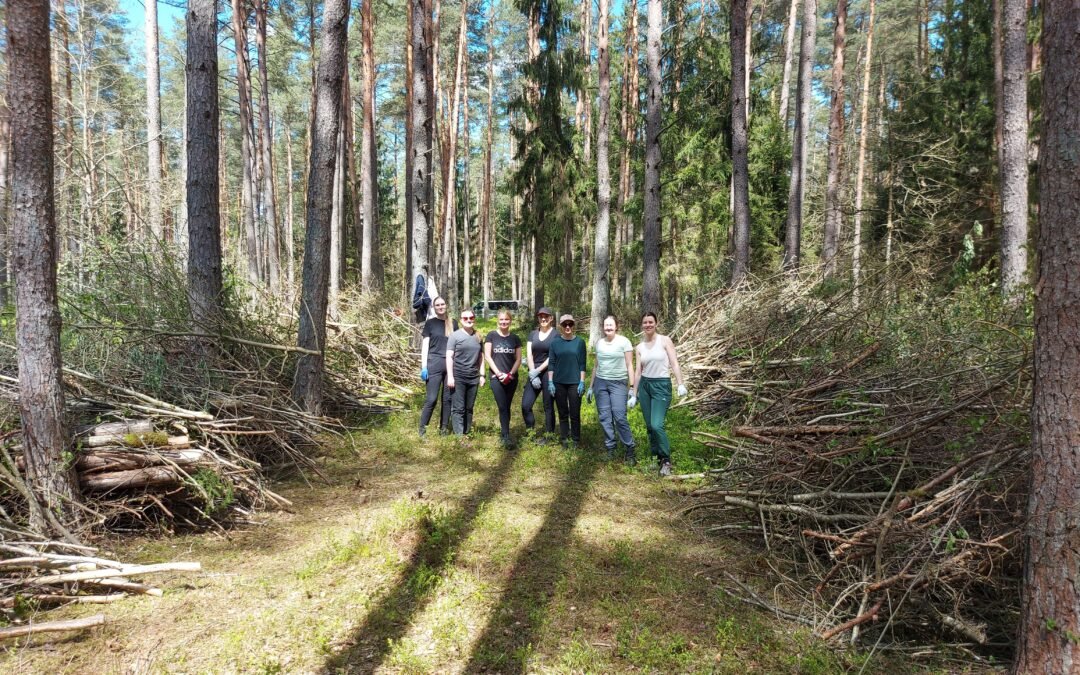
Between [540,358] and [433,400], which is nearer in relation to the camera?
[540,358]

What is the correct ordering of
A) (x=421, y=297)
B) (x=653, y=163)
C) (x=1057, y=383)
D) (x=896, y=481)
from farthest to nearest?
(x=653, y=163), (x=421, y=297), (x=896, y=481), (x=1057, y=383)

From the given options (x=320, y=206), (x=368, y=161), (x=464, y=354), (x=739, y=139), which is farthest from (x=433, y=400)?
(x=368, y=161)

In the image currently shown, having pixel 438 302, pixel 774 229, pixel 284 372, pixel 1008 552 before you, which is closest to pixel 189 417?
pixel 284 372

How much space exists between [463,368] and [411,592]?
384 centimetres

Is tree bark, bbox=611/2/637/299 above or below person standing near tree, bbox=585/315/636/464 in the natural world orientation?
above

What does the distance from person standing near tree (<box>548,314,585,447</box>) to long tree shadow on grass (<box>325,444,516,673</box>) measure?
2.06 m

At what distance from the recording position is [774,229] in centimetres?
1970

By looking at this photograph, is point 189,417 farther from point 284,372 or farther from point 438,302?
point 438,302

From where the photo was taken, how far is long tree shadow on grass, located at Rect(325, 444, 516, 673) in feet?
11.1

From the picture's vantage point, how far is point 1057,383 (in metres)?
2.87

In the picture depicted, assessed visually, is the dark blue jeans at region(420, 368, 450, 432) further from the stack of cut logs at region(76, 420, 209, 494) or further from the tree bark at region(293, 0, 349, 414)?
the stack of cut logs at region(76, 420, 209, 494)

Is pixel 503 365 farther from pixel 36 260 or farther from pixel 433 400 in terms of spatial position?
pixel 36 260

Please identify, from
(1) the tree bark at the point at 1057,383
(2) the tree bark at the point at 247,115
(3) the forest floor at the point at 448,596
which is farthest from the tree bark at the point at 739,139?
(2) the tree bark at the point at 247,115

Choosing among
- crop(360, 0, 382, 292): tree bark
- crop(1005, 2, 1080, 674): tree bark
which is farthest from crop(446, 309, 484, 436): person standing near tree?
crop(360, 0, 382, 292): tree bark
